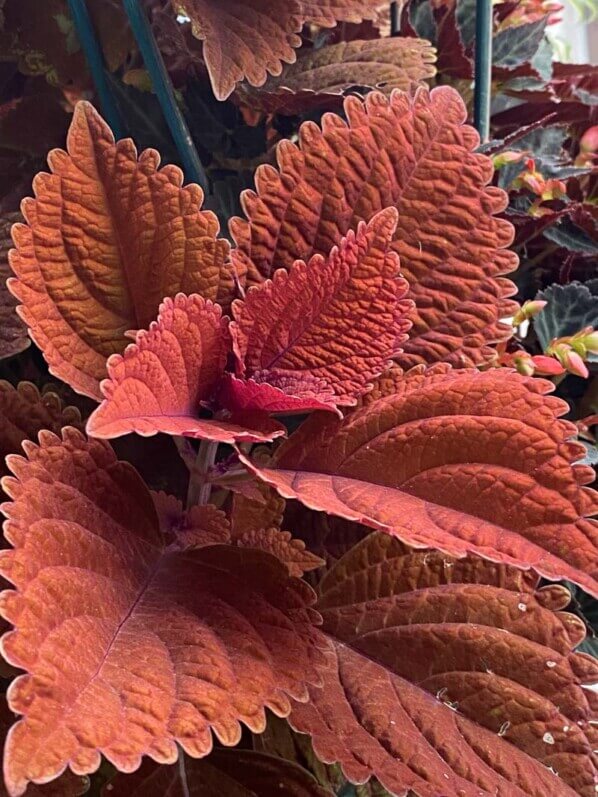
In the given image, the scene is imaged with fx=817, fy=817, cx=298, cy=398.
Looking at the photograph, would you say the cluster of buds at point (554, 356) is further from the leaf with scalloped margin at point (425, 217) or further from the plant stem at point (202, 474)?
the plant stem at point (202, 474)

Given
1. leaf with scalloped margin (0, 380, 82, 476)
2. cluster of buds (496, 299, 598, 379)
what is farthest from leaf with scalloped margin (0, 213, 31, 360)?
cluster of buds (496, 299, 598, 379)

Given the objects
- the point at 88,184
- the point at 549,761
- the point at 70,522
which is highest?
the point at 88,184

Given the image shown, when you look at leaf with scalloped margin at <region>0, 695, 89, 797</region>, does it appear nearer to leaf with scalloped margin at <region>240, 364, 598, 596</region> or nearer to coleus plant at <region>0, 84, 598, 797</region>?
coleus plant at <region>0, 84, 598, 797</region>

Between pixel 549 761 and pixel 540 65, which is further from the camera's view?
pixel 540 65

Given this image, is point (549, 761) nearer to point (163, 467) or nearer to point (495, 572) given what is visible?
point (495, 572)

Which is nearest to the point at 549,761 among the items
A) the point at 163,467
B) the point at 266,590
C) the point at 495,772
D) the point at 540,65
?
the point at 495,772

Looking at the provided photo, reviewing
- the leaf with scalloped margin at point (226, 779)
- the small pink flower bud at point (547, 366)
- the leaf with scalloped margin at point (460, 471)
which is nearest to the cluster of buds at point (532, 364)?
the small pink flower bud at point (547, 366)

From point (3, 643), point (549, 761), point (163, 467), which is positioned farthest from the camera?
point (163, 467)
